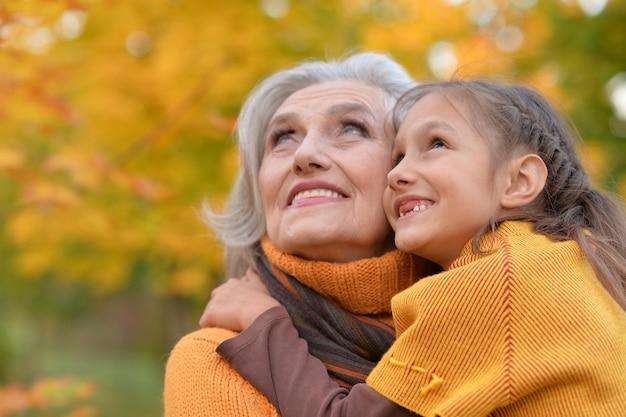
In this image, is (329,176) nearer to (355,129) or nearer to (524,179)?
(355,129)

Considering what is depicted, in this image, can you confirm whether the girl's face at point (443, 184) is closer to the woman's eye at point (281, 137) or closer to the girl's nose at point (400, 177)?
the girl's nose at point (400, 177)

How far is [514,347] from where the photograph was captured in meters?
1.65

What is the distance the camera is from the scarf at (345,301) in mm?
2246

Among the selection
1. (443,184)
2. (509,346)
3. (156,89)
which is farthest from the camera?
(156,89)

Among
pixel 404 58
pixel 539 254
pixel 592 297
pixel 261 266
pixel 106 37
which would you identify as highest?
pixel 106 37

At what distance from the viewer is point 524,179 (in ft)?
6.74

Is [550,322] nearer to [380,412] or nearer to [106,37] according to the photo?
[380,412]

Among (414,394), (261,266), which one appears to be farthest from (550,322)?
(261,266)

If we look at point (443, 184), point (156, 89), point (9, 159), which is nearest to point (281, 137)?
point (443, 184)

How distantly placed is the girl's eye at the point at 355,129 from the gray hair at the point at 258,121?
0.22 m

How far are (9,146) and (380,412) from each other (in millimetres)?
3448

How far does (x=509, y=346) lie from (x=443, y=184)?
50 centimetres

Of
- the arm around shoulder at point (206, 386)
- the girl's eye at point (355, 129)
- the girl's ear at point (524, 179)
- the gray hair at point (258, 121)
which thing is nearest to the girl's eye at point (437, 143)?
the girl's ear at point (524, 179)

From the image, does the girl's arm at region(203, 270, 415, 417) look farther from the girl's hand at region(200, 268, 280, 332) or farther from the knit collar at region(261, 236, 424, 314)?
the knit collar at region(261, 236, 424, 314)
